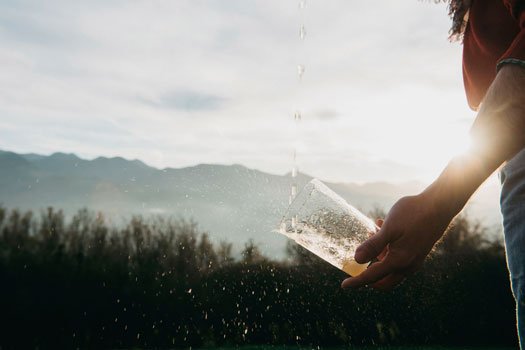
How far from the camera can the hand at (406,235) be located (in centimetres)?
104

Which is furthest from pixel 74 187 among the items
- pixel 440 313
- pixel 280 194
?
pixel 440 313

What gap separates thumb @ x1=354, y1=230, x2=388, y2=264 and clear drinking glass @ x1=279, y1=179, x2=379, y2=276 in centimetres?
28

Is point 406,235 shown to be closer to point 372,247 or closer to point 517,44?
point 372,247

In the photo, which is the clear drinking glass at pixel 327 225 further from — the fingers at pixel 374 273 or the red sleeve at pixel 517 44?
the red sleeve at pixel 517 44

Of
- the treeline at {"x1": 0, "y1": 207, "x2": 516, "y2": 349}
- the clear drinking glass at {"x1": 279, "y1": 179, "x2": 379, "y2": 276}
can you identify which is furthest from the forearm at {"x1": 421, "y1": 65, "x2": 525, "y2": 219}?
the treeline at {"x1": 0, "y1": 207, "x2": 516, "y2": 349}

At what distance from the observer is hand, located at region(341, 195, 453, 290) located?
41.1 inches

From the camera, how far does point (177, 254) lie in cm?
867

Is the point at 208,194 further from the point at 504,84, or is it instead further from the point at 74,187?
the point at 504,84

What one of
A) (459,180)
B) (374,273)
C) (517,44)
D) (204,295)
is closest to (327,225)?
(374,273)

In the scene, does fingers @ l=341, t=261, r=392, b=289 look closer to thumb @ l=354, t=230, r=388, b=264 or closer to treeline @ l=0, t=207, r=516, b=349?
thumb @ l=354, t=230, r=388, b=264

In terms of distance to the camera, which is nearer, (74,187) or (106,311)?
(106,311)

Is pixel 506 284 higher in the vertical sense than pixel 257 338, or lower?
higher

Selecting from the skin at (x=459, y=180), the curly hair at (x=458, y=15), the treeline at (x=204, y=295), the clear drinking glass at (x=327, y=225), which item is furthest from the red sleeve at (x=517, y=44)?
the treeline at (x=204, y=295)

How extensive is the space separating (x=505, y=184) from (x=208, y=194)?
748 centimetres
